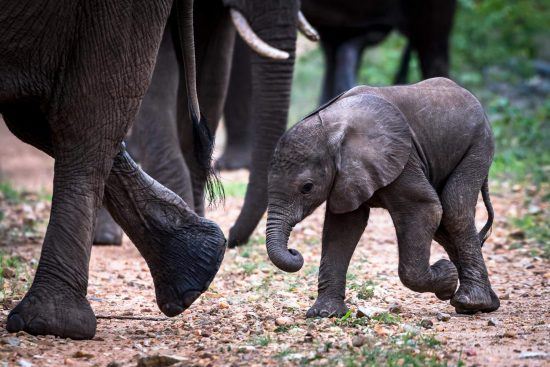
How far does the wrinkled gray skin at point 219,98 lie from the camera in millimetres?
6875

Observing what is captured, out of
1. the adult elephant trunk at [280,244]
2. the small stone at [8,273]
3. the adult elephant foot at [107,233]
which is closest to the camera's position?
the adult elephant trunk at [280,244]

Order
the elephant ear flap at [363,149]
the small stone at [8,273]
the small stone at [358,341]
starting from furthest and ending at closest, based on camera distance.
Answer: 1. the small stone at [8,273]
2. the elephant ear flap at [363,149]
3. the small stone at [358,341]

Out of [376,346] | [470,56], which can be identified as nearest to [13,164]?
[470,56]

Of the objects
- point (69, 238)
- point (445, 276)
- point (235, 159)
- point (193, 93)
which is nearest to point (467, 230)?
point (445, 276)

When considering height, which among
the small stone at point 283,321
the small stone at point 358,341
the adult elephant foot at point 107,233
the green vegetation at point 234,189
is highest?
the green vegetation at point 234,189

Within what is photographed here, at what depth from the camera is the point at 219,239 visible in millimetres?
5070

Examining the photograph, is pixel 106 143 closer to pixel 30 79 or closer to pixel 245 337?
pixel 30 79

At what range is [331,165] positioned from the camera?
4.90 metres

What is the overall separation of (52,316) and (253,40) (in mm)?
2669

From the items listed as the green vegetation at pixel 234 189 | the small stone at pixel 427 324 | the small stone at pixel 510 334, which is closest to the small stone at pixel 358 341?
the small stone at pixel 427 324

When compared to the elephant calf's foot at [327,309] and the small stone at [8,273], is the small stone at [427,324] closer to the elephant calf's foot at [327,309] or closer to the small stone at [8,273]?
the elephant calf's foot at [327,309]

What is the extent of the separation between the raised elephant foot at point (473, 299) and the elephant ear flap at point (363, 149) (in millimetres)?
632

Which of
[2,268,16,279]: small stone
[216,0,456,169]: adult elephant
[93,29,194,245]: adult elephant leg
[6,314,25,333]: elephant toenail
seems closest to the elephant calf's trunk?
[6,314,25,333]: elephant toenail

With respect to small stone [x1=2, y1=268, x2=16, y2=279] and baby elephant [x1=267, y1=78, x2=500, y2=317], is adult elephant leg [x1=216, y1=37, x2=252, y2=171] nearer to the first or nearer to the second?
small stone [x1=2, y1=268, x2=16, y2=279]
